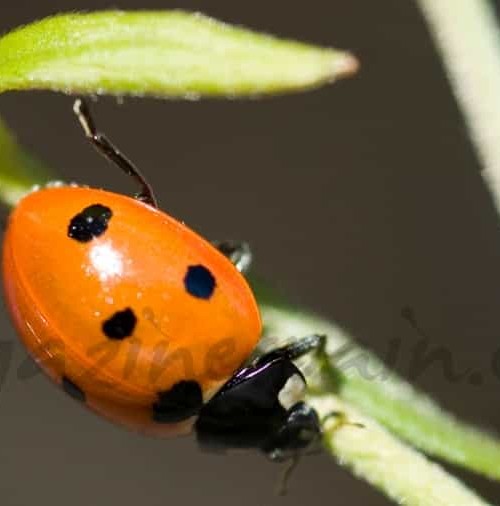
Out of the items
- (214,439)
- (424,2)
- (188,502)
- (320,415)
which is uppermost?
(424,2)

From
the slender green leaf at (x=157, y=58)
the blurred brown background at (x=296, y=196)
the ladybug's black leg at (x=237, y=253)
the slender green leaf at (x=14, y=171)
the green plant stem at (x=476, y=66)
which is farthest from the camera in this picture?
the blurred brown background at (x=296, y=196)

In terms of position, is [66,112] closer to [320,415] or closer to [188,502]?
[188,502]

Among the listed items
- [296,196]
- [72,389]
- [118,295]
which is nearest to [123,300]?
[118,295]

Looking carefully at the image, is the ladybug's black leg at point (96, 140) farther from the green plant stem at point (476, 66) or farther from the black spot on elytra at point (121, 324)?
the green plant stem at point (476, 66)

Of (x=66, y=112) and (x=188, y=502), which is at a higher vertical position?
(x=66, y=112)

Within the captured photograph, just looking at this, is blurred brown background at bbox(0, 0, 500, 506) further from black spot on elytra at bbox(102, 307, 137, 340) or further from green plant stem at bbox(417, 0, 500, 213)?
green plant stem at bbox(417, 0, 500, 213)

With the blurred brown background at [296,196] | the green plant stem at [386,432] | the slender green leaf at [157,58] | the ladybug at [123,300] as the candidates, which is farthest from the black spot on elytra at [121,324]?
the blurred brown background at [296,196]

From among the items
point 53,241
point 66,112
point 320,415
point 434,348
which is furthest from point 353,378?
point 66,112
